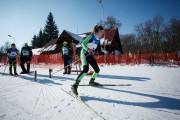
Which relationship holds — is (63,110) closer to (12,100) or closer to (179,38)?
(12,100)

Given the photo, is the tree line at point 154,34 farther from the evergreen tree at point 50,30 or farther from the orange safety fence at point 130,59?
the orange safety fence at point 130,59

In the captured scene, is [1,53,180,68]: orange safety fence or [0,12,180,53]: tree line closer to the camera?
[1,53,180,68]: orange safety fence

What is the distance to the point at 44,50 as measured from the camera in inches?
1590

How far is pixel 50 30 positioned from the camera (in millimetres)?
55188

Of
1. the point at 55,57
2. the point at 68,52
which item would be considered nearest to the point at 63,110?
the point at 68,52

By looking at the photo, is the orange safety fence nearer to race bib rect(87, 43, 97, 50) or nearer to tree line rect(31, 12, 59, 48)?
race bib rect(87, 43, 97, 50)

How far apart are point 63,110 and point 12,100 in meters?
1.64

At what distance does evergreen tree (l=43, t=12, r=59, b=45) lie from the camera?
55000mm

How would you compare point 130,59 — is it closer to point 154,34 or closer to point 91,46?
point 91,46

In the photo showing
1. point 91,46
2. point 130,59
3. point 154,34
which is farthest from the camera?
point 154,34

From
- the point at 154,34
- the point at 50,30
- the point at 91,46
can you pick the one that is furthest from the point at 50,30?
the point at 91,46

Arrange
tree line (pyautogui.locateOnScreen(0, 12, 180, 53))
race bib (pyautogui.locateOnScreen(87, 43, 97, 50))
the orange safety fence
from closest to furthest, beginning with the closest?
race bib (pyautogui.locateOnScreen(87, 43, 97, 50)) → the orange safety fence → tree line (pyautogui.locateOnScreen(0, 12, 180, 53))

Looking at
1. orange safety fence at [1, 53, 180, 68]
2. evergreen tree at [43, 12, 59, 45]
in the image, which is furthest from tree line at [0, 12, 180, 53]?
orange safety fence at [1, 53, 180, 68]

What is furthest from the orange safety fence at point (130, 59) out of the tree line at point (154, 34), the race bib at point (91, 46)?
the tree line at point (154, 34)
